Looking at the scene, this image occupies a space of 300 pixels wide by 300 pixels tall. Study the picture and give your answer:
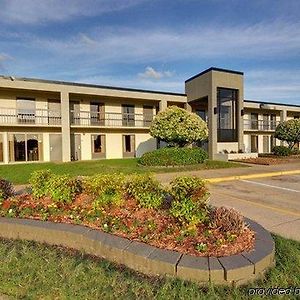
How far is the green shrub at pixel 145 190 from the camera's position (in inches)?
201

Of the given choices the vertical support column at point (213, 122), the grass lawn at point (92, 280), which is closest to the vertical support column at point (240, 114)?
the vertical support column at point (213, 122)

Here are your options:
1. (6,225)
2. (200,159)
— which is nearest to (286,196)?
(6,225)

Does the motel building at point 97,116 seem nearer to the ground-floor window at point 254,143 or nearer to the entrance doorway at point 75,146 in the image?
the entrance doorway at point 75,146

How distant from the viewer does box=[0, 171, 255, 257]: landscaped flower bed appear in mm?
3889

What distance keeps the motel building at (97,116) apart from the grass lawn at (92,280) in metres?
18.6

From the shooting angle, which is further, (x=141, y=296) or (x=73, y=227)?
(x=73, y=227)

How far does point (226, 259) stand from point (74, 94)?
866 inches

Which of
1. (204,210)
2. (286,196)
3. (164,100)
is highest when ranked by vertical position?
(164,100)

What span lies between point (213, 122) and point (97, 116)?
11.0 meters

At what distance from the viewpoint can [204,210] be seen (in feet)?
14.3

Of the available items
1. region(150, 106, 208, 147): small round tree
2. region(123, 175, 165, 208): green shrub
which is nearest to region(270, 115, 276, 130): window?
region(150, 106, 208, 147): small round tree

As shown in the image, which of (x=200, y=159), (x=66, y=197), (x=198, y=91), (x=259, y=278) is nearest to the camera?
(x=259, y=278)

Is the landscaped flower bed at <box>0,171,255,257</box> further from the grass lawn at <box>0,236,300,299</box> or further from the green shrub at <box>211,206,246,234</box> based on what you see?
the grass lawn at <box>0,236,300,299</box>

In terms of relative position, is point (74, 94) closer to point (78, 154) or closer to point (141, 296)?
point (78, 154)
